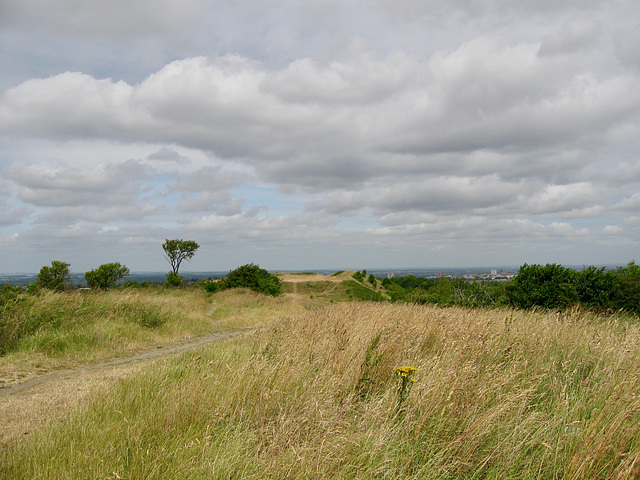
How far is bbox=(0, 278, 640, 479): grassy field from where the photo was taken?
10.4ft

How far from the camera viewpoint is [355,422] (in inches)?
160

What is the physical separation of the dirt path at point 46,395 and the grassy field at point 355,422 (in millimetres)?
259

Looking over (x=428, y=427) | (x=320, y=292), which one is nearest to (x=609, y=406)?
(x=428, y=427)

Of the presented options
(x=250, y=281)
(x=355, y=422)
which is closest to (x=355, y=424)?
(x=355, y=422)

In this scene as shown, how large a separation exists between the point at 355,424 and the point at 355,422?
0.06 m

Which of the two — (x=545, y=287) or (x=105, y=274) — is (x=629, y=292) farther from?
(x=105, y=274)

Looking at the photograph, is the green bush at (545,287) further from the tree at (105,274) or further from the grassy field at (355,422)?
the tree at (105,274)

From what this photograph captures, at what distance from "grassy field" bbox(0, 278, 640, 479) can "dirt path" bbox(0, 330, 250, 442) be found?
26cm

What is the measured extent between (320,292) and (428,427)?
4279 centimetres

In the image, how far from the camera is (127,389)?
509 cm

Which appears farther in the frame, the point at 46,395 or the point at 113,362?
the point at 113,362

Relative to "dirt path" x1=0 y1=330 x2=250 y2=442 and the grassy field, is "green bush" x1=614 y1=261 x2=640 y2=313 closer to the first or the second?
the grassy field

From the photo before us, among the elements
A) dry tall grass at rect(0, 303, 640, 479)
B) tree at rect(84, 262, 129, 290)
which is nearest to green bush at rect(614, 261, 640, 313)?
dry tall grass at rect(0, 303, 640, 479)

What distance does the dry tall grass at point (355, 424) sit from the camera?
3172 mm
